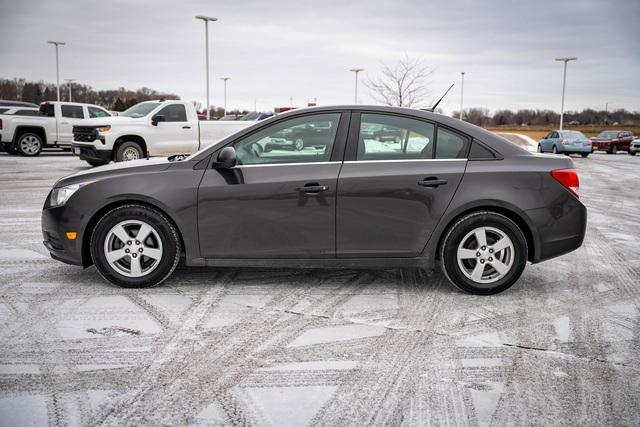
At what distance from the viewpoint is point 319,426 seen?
2.87 metres

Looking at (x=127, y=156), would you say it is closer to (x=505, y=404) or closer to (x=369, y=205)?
(x=369, y=205)

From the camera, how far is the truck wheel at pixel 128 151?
53.4 feet

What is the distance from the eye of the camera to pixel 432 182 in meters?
5.03

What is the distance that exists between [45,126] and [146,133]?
7522 mm

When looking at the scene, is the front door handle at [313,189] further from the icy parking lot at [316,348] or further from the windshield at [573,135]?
the windshield at [573,135]

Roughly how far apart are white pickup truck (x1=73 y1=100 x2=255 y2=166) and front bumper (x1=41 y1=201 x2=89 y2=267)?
11.0 meters

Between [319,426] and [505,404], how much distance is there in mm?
988

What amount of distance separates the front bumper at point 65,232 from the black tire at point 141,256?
13 centimetres

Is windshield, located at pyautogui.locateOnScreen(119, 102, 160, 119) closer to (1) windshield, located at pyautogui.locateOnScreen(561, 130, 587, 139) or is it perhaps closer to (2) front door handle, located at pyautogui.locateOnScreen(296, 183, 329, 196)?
(2) front door handle, located at pyautogui.locateOnScreen(296, 183, 329, 196)

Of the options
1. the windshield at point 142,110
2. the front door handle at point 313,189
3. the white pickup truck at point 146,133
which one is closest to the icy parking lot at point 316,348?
the front door handle at point 313,189

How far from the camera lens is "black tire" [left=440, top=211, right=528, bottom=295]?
16.7 ft

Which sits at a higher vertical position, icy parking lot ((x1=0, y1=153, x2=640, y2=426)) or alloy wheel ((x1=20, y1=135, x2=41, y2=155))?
alloy wheel ((x1=20, y1=135, x2=41, y2=155))

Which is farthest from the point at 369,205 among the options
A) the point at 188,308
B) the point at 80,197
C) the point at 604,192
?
the point at 604,192

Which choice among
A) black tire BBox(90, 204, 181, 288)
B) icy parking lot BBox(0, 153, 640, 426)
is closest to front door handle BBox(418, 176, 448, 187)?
icy parking lot BBox(0, 153, 640, 426)
